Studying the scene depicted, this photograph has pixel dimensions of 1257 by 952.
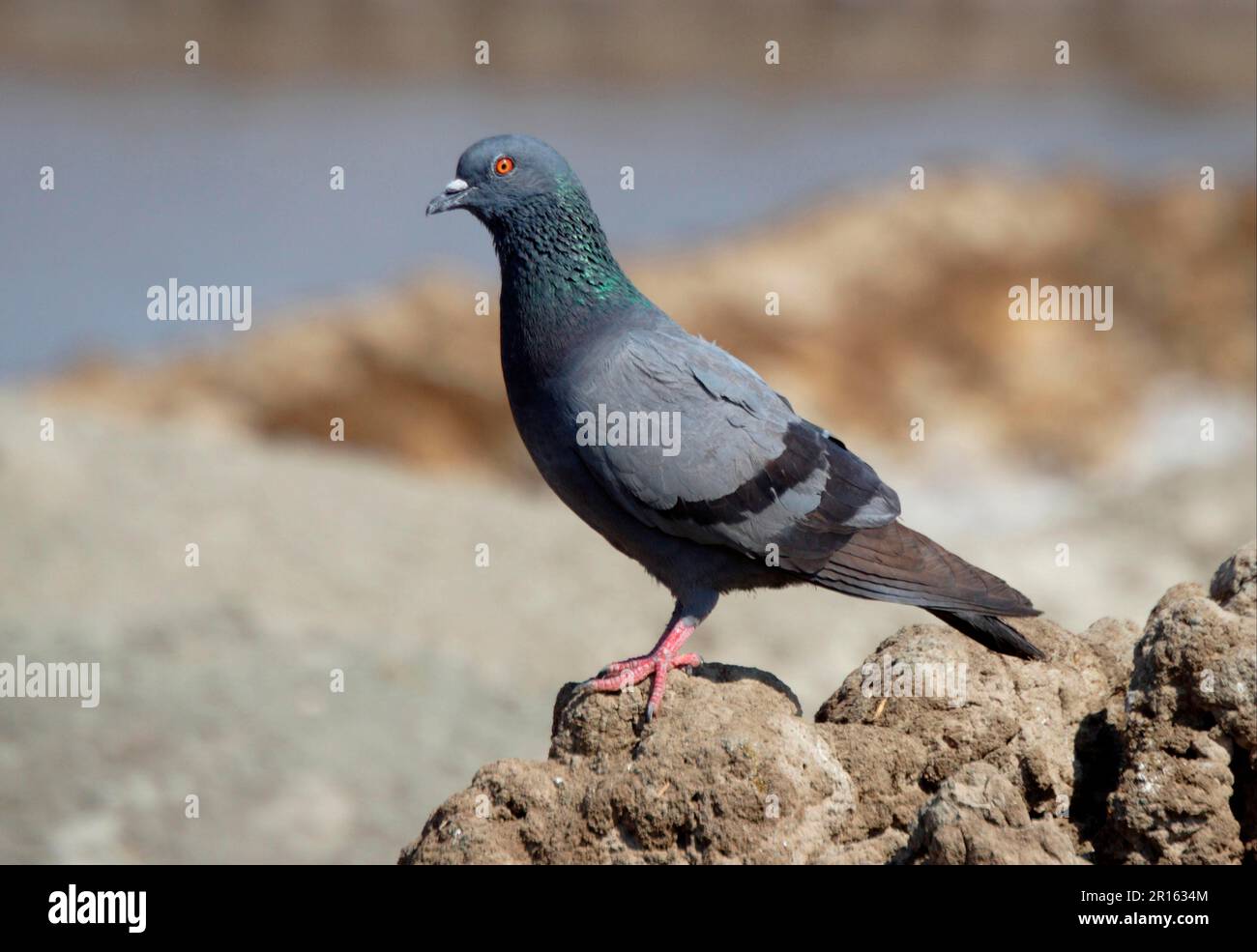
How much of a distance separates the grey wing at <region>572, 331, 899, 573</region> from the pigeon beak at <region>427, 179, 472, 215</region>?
1.03 m

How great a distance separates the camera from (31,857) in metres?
10.8

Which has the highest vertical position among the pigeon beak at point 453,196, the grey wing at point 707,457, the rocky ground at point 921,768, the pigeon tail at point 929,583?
the pigeon beak at point 453,196

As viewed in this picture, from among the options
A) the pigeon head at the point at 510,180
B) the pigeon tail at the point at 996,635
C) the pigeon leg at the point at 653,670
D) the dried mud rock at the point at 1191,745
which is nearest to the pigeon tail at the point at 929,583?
the pigeon tail at the point at 996,635

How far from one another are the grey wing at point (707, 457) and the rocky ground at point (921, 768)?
58 cm

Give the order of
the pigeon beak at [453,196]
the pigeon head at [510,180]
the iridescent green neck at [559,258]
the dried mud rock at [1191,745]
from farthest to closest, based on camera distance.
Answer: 1. the pigeon beak at [453,196]
2. the pigeon head at [510,180]
3. the iridescent green neck at [559,258]
4. the dried mud rock at [1191,745]

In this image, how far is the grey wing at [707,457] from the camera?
638 centimetres

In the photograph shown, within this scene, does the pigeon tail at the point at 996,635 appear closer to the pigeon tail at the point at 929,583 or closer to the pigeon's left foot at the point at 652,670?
the pigeon tail at the point at 929,583

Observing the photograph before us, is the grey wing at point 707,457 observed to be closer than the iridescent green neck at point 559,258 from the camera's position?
Yes

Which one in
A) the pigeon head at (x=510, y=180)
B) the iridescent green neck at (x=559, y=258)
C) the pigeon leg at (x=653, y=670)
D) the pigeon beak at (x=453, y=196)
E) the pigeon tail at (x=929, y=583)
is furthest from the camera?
the pigeon beak at (x=453, y=196)

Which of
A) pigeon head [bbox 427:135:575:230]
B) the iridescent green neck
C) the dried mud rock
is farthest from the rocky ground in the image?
pigeon head [bbox 427:135:575:230]

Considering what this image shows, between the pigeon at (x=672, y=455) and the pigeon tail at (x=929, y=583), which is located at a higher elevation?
the pigeon at (x=672, y=455)

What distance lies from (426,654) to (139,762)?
3.07 m

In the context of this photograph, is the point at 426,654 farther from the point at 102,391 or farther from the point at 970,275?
the point at 970,275
